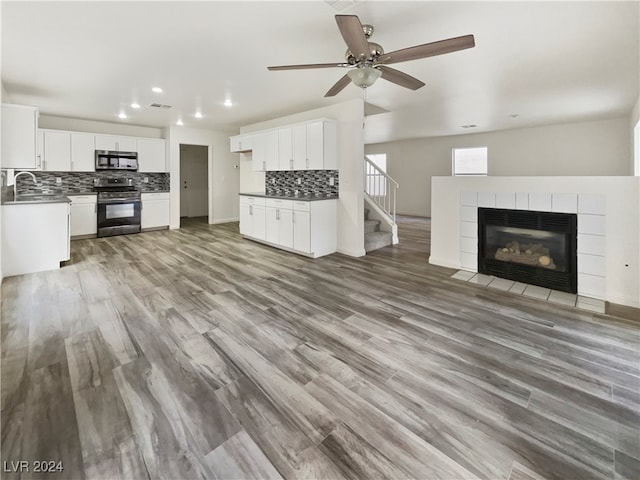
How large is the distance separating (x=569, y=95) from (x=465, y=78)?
2.18 metres

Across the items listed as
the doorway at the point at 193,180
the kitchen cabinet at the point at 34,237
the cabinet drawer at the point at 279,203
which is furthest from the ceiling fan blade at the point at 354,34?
the doorway at the point at 193,180

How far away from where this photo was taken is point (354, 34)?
2127 mm

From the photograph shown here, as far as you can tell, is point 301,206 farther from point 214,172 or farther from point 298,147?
point 214,172

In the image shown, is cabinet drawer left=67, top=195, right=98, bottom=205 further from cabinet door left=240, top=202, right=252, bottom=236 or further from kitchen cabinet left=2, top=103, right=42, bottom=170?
cabinet door left=240, top=202, right=252, bottom=236

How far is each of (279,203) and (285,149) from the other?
3.51 feet

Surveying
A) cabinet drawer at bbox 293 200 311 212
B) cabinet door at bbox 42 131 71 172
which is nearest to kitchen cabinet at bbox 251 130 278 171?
cabinet drawer at bbox 293 200 311 212

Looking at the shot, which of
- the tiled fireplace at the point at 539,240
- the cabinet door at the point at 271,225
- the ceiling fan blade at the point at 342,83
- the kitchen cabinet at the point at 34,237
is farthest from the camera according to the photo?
the cabinet door at the point at 271,225

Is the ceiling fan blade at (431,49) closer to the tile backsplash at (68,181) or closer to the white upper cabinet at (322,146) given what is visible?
the white upper cabinet at (322,146)

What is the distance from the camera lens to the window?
9125mm

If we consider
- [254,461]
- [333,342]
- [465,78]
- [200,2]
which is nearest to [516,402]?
[333,342]

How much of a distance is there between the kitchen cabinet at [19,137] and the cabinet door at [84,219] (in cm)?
249

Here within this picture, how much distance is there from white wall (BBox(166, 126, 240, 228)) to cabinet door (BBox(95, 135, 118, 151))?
1162 mm

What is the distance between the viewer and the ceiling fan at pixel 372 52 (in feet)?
6.75

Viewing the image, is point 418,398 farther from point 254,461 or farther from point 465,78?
point 465,78
